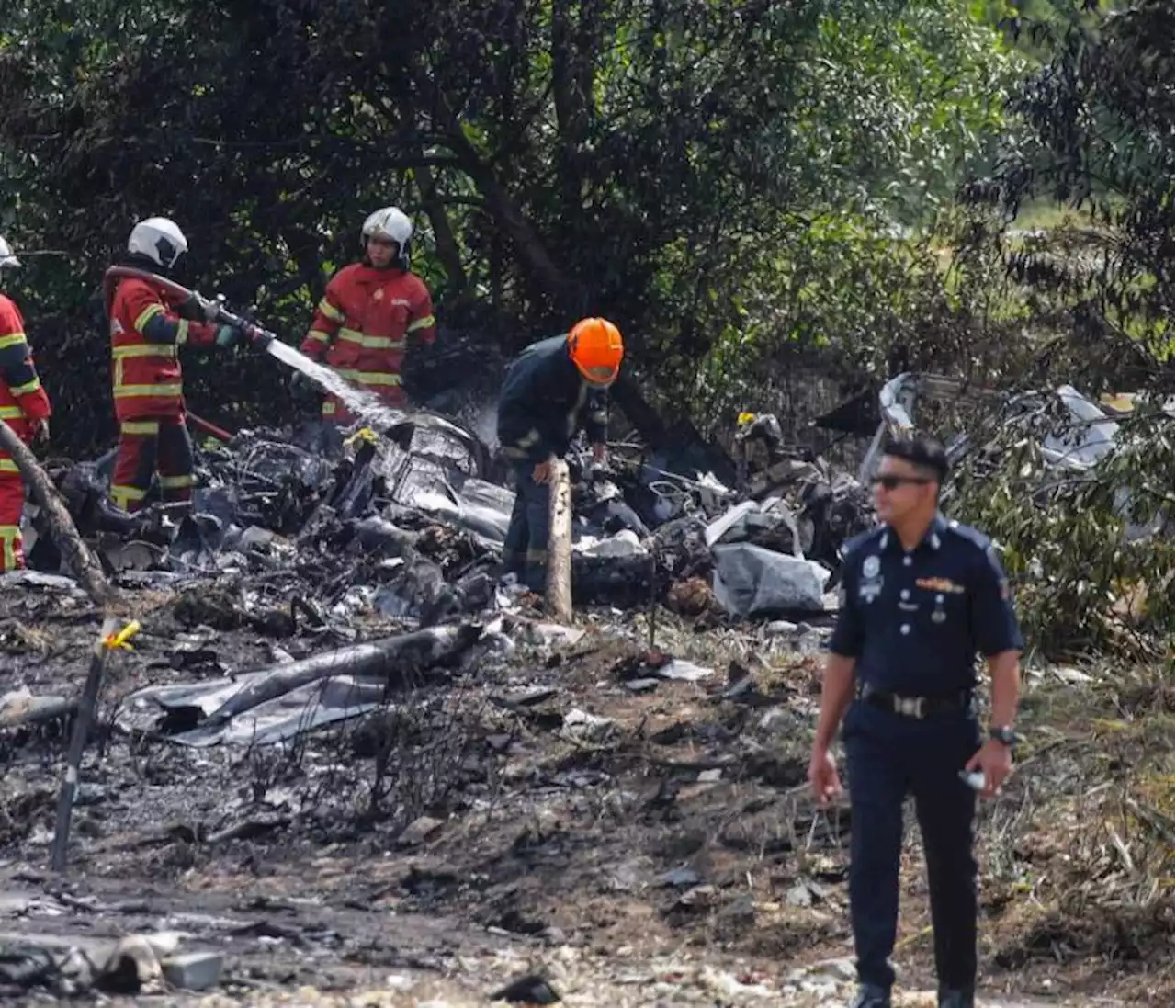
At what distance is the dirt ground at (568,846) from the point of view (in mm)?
6516

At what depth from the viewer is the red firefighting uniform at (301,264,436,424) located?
1461 cm

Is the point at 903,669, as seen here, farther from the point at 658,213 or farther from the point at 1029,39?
the point at 658,213

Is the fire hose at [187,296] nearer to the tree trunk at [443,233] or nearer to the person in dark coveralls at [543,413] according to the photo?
the person in dark coveralls at [543,413]

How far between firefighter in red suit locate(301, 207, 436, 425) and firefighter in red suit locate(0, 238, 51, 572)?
Result: 2.43 m

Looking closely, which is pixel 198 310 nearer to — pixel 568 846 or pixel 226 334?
pixel 226 334

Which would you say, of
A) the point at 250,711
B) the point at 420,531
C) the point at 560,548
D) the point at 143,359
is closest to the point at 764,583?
the point at 560,548

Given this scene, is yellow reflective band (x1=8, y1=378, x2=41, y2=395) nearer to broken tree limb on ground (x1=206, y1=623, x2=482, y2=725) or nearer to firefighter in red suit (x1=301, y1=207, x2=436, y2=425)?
firefighter in red suit (x1=301, y1=207, x2=436, y2=425)

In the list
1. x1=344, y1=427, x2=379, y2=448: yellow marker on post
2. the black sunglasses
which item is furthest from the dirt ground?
x1=344, y1=427, x2=379, y2=448: yellow marker on post

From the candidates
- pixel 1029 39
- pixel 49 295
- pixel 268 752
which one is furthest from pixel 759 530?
pixel 49 295

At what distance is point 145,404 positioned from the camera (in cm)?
1359

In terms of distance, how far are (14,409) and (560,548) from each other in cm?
327

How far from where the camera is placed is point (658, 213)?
16750mm

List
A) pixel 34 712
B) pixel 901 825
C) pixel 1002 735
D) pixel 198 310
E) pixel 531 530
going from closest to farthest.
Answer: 1. pixel 1002 735
2. pixel 901 825
3. pixel 34 712
4. pixel 531 530
5. pixel 198 310

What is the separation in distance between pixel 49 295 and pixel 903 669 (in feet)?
41.0
